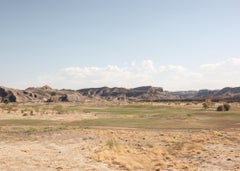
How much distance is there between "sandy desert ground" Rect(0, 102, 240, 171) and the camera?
63.6ft

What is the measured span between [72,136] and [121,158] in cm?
1088

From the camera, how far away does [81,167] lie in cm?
1875

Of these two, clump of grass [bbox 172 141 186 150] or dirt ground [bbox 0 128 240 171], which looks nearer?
dirt ground [bbox 0 128 240 171]

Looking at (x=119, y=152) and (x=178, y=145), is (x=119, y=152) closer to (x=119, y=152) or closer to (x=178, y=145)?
(x=119, y=152)

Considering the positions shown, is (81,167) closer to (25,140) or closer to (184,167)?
(184,167)

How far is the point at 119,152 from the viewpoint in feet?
76.3

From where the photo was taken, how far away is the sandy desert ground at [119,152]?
63.6 feet

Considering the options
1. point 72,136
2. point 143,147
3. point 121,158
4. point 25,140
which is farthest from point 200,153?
point 25,140

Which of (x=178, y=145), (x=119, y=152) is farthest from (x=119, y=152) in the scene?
(x=178, y=145)

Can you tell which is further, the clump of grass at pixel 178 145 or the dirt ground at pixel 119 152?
the clump of grass at pixel 178 145

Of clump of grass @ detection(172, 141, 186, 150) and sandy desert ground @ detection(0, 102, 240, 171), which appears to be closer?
sandy desert ground @ detection(0, 102, 240, 171)

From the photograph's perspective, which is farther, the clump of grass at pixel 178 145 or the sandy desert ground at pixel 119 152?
the clump of grass at pixel 178 145

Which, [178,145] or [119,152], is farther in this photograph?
Result: [178,145]

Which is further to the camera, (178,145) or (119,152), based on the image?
(178,145)
